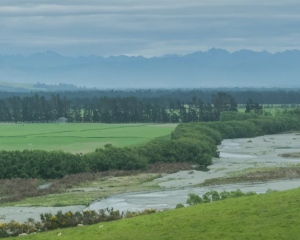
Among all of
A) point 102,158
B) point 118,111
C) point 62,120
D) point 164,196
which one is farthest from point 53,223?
point 62,120

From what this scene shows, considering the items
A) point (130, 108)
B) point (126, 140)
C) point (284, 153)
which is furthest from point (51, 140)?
point (130, 108)

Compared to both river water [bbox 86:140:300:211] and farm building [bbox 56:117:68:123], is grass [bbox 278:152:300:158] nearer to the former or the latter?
river water [bbox 86:140:300:211]

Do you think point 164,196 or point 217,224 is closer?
point 217,224

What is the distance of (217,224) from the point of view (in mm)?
20969

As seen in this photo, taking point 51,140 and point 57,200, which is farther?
point 51,140

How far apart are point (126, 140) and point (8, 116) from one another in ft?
303

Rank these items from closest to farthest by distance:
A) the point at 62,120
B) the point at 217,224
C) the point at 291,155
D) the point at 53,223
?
the point at 217,224, the point at 53,223, the point at 291,155, the point at 62,120

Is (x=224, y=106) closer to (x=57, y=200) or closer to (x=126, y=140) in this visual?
(x=126, y=140)

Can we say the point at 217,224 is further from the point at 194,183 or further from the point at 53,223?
the point at 194,183

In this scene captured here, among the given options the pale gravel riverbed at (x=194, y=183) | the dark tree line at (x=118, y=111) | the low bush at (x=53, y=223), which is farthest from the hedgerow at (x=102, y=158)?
the dark tree line at (x=118, y=111)

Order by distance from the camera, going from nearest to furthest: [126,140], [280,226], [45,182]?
[280,226], [45,182], [126,140]

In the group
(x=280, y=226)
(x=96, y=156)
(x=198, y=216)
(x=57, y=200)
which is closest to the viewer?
(x=280, y=226)

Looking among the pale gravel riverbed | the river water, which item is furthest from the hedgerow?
the river water

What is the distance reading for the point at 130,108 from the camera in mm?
182625
